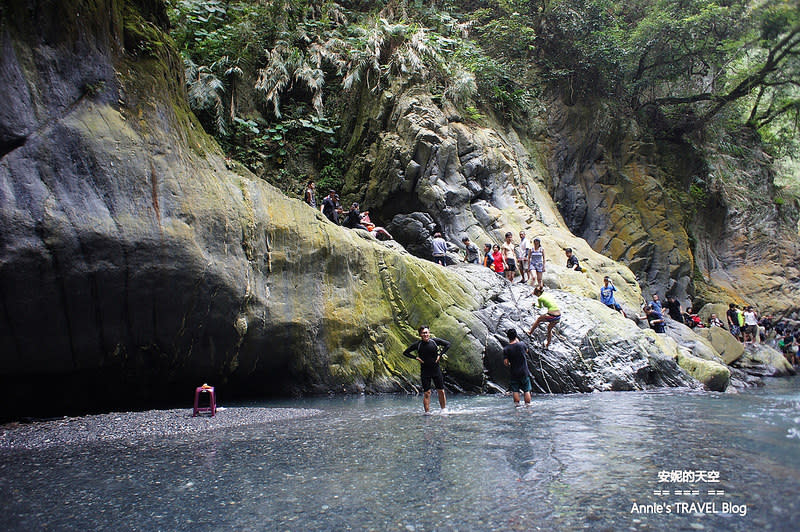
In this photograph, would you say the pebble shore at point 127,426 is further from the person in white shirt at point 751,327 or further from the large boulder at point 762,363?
the person in white shirt at point 751,327

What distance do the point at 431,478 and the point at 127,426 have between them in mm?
5887

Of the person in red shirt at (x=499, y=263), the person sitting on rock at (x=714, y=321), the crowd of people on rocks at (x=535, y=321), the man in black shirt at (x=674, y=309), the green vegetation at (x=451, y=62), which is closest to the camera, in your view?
the crowd of people on rocks at (x=535, y=321)

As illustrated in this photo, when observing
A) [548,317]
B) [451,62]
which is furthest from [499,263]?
[451,62]

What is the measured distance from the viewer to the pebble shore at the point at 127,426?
718 centimetres

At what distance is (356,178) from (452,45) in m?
9.17

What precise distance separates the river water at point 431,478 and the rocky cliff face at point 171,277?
3109mm

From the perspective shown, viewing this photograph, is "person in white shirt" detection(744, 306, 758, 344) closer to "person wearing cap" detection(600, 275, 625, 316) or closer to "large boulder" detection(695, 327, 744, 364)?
"large boulder" detection(695, 327, 744, 364)

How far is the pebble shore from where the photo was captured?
7.18 m

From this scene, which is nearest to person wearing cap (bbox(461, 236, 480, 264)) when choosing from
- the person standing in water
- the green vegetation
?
the person standing in water

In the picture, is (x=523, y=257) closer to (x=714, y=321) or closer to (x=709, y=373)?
(x=709, y=373)

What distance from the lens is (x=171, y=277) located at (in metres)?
9.29

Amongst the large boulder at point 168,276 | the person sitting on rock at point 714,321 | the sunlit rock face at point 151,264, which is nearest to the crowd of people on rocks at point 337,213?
the large boulder at point 168,276

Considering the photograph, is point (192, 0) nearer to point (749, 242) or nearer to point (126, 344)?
point (126, 344)

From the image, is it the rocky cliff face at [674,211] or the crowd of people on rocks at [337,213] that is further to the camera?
the rocky cliff face at [674,211]
